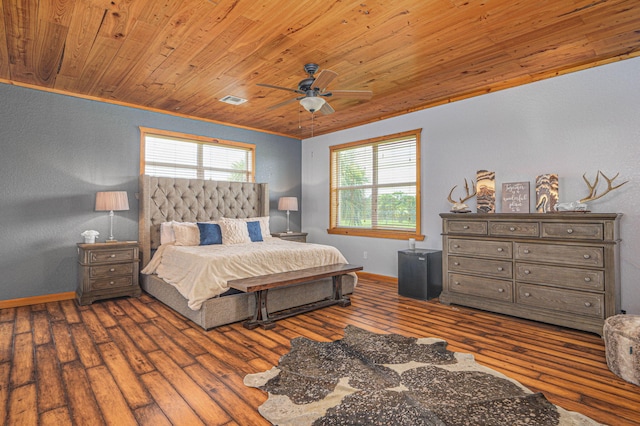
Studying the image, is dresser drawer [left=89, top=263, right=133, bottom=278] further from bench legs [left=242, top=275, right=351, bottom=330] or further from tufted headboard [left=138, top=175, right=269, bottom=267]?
bench legs [left=242, top=275, right=351, bottom=330]

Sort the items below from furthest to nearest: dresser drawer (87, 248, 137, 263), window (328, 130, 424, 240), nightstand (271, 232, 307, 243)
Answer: nightstand (271, 232, 307, 243) < window (328, 130, 424, 240) < dresser drawer (87, 248, 137, 263)

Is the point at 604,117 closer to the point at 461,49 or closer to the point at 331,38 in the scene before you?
the point at 461,49

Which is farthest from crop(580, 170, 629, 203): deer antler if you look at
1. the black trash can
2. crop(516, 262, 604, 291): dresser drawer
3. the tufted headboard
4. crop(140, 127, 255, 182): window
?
crop(140, 127, 255, 182): window

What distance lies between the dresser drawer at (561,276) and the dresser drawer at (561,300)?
0.06 metres

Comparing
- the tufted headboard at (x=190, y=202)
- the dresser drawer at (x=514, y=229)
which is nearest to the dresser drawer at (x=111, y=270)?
A: the tufted headboard at (x=190, y=202)

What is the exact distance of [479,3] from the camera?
247cm

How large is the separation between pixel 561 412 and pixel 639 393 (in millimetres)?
705

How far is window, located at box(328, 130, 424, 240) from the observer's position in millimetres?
5250

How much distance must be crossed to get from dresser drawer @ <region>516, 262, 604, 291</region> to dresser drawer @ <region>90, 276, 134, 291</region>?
4682 mm

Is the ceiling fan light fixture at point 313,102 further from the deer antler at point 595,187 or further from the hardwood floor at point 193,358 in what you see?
the deer antler at point 595,187

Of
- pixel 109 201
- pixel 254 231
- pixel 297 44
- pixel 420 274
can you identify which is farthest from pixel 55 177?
pixel 420 274

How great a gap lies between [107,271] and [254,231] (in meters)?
1.94

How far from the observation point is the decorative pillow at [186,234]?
4652 mm

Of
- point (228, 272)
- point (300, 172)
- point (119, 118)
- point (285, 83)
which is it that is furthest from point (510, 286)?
point (119, 118)
